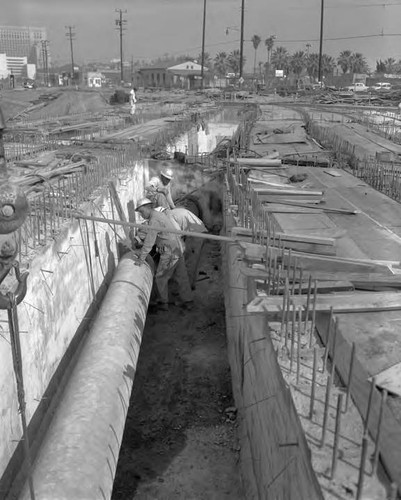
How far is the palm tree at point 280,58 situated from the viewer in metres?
93.9

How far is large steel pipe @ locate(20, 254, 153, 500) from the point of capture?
4.32 metres

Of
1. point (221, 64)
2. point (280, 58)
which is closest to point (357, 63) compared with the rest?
point (280, 58)

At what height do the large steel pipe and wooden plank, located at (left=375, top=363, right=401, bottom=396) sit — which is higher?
wooden plank, located at (left=375, top=363, right=401, bottom=396)

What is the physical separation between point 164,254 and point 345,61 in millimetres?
91054

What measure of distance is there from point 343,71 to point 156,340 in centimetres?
9353

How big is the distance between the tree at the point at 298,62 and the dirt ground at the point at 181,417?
3396 inches

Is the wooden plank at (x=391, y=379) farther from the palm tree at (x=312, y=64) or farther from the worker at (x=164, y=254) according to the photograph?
the palm tree at (x=312, y=64)

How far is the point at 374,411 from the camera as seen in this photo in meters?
3.51

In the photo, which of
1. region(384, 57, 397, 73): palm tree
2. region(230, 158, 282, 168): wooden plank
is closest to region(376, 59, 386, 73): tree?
region(384, 57, 397, 73): palm tree

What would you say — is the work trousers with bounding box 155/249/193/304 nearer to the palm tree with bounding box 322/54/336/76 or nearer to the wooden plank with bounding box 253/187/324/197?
the wooden plank with bounding box 253/187/324/197

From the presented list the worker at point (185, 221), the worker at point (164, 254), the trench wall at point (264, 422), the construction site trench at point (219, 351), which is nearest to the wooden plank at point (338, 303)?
the construction site trench at point (219, 351)

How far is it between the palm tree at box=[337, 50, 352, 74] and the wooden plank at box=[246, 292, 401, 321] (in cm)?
9407

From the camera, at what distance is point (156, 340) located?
29.4 feet

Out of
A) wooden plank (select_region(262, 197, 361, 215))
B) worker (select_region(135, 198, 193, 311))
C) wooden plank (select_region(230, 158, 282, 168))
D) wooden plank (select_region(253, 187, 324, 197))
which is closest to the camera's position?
wooden plank (select_region(262, 197, 361, 215))
